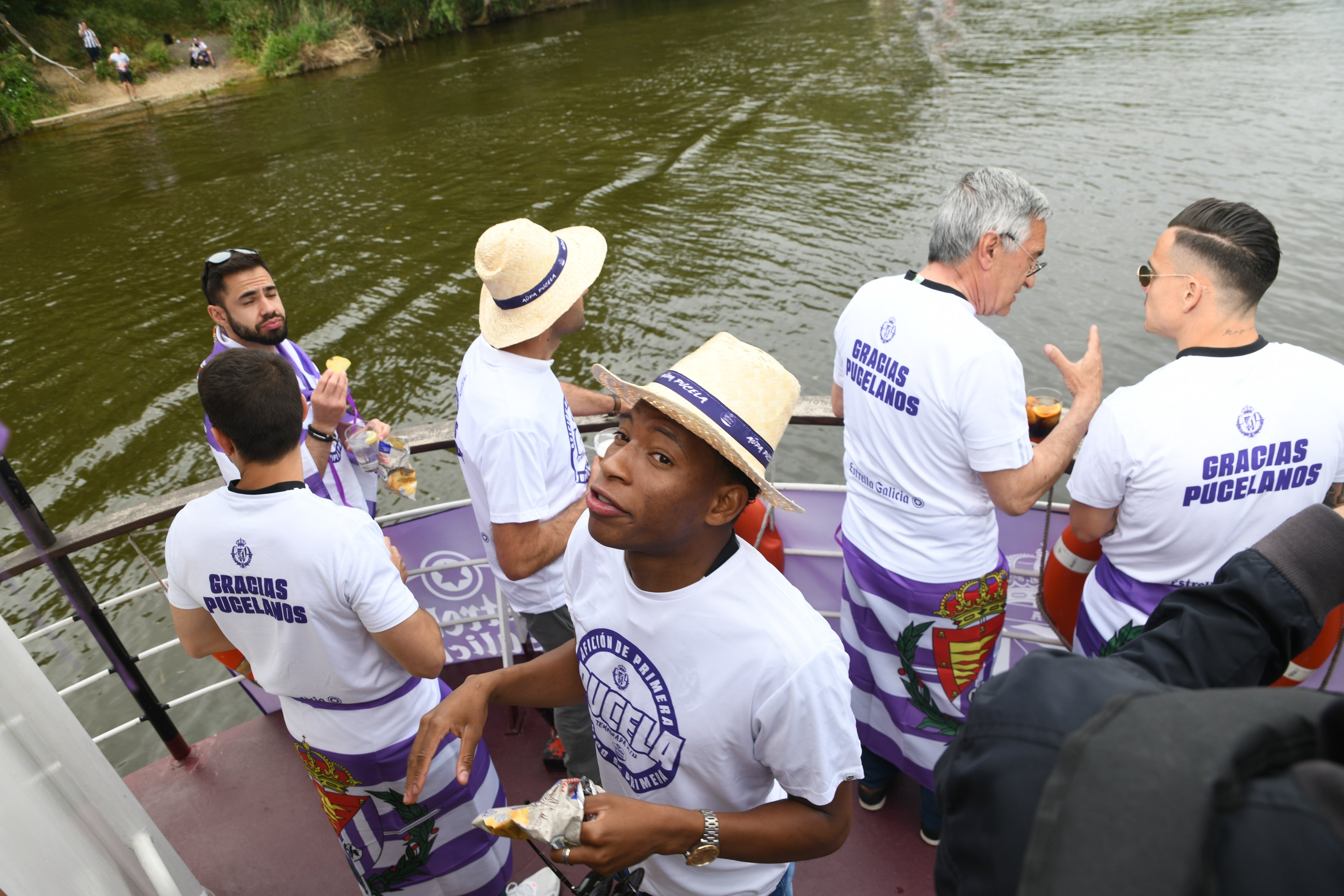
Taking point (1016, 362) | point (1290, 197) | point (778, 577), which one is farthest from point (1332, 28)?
point (778, 577)

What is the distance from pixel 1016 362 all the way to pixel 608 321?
28.8 ft

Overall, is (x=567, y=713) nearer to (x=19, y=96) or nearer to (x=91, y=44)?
(x=19, y=96)

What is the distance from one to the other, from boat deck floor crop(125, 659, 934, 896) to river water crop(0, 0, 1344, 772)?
295 centimetres

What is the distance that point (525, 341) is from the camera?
261cm

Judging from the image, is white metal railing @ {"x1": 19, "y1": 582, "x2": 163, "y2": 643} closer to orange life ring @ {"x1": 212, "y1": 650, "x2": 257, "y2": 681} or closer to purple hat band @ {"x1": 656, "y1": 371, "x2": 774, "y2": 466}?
orange life ring @ {"x1": 212, "y1": 650, "x2": 257, "y2": 681}

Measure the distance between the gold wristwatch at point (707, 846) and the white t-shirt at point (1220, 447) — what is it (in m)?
1.50

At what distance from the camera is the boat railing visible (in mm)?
2727

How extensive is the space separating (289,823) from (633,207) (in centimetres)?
1197

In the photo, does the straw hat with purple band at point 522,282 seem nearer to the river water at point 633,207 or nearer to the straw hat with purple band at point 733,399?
the straw hat with purple band at point 733,399

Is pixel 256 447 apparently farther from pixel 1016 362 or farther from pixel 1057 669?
pixel 1016 362

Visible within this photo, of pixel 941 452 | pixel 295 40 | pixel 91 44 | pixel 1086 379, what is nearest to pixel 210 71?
pixel 91 44

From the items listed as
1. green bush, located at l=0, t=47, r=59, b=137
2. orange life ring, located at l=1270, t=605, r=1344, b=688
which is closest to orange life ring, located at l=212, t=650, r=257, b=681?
orange life ring, located at l=1270, t=605, r=1344, b=688

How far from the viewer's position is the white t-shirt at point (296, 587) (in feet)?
6.53

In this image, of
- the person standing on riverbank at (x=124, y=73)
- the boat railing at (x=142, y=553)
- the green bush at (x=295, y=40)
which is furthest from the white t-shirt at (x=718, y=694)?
the person standing on riverbank at (x=124, y=73)
